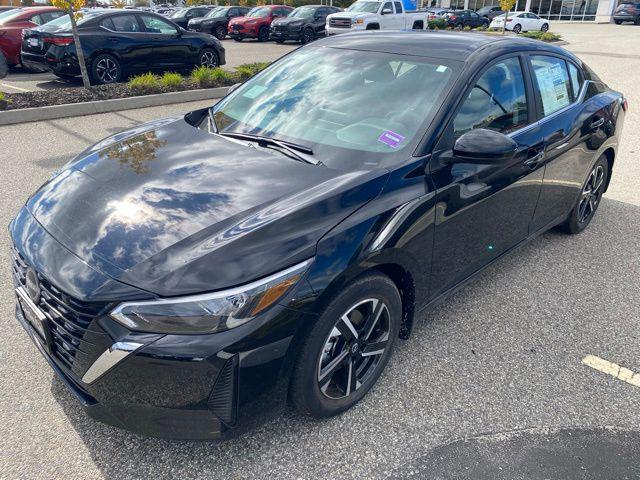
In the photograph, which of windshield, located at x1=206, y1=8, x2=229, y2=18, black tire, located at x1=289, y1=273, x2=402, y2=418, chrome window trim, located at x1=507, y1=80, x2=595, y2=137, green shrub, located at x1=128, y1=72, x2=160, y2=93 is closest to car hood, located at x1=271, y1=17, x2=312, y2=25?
windshield, located at x1=206, y1=8, x2=229, y2=18

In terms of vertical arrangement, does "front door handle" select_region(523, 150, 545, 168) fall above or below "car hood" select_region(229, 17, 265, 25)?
above

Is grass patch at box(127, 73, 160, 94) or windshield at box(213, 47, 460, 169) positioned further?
grass patch at box(127, 73, 160, 94)

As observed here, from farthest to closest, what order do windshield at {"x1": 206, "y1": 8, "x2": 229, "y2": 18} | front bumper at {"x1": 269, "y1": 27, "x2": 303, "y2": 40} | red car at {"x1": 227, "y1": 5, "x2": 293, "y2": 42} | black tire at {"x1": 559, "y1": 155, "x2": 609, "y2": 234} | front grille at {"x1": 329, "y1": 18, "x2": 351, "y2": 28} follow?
windshield at {"x1": 206, "y1": 8, "x2": 229, "y2": 18}, red car at {"x1": 227, "y1": 5, "x2": 293, "y2": 42}, front bumper at {"x1": 269, "y1": 27, "x2": 303, "y2": 40}, front grille at {"x1": 329, "y1": 18, "x2": 351, "y2": 28}, black tire at {"x1": 559, "y1": 155, "x2": 609, "y2": 234}

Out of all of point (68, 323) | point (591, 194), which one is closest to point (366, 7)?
point (591, 194)

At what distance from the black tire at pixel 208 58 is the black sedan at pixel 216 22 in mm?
13395

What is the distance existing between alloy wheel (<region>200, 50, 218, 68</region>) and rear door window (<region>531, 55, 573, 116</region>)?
9807mm

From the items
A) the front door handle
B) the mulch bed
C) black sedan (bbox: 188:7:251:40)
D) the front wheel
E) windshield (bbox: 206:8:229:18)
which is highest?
the front door handle

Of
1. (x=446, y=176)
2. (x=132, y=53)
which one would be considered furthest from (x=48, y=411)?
(x=132, y=53)

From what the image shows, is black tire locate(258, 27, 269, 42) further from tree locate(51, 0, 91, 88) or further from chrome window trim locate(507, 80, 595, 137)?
chrome window trim locate(507, 80, 595, 137)

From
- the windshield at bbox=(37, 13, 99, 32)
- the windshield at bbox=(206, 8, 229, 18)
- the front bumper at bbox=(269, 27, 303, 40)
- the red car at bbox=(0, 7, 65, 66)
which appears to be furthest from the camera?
the windshield at bbox=(206, 8, 229, 18)

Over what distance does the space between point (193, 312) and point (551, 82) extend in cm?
325

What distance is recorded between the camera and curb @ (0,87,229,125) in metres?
7.90

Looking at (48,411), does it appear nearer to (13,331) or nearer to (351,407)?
(13,331)

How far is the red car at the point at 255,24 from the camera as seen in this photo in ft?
76.2
